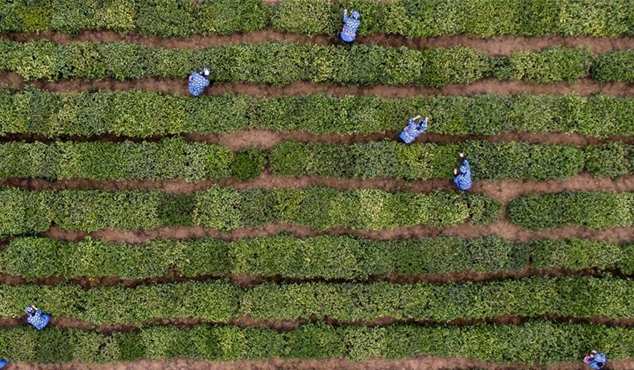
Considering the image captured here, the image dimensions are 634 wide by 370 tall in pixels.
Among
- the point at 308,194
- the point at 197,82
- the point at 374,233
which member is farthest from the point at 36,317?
the point at 374,233

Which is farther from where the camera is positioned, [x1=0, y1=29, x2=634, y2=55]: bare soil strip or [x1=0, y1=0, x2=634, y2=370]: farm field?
[x1=0, y1=29, x2=634, y2=55]: bare soil strip

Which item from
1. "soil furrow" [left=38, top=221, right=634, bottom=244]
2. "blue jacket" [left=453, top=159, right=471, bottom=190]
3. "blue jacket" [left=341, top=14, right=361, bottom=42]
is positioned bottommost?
"soil furrow" [left=38, top=221, right=634, bottom=244]

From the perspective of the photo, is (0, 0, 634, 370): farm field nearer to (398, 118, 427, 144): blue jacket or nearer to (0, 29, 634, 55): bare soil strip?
(0, 29, 634, 55): bare soil strip

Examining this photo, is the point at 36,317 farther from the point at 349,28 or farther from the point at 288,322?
the point at 349,28

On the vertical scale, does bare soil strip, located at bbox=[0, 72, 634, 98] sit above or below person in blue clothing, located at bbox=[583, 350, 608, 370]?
above

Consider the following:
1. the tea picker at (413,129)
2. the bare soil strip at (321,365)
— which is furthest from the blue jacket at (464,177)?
the bare soil strip at (321,365)

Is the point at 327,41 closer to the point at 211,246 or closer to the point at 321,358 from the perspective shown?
the point at 211,246

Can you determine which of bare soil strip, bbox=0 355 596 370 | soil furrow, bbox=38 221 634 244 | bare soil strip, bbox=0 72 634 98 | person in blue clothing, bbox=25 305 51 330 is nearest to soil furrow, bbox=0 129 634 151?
bare soil strip, bbox=0 72 634 98
